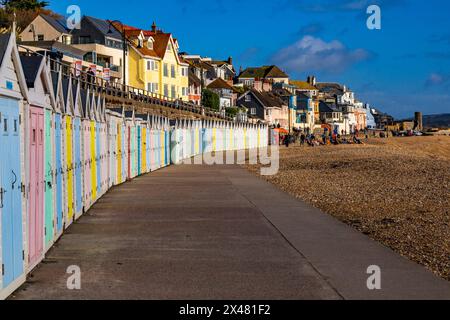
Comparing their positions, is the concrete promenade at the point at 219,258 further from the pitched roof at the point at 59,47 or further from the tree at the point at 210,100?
the tree at the point at 210,100

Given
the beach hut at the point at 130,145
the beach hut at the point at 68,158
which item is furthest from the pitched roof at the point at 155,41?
the beach hut at the point at 68,158

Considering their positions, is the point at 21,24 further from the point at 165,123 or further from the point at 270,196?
the point at 270,196

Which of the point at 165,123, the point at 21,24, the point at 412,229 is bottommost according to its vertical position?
the point at 412,229

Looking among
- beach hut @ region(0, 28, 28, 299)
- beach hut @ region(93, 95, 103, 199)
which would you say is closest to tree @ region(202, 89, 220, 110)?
beach hut @ region(93, 95, 103, 199)

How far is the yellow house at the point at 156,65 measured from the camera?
8394 centimetres

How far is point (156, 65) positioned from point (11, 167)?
262 ft

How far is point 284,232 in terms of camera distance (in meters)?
13.3

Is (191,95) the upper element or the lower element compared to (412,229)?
upper

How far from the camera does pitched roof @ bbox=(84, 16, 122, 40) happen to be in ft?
261

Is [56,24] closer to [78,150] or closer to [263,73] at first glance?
[78,150]

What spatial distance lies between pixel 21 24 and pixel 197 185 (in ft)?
213

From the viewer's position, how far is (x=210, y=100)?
10706 cm

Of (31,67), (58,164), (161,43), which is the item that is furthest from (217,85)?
(31,67)
